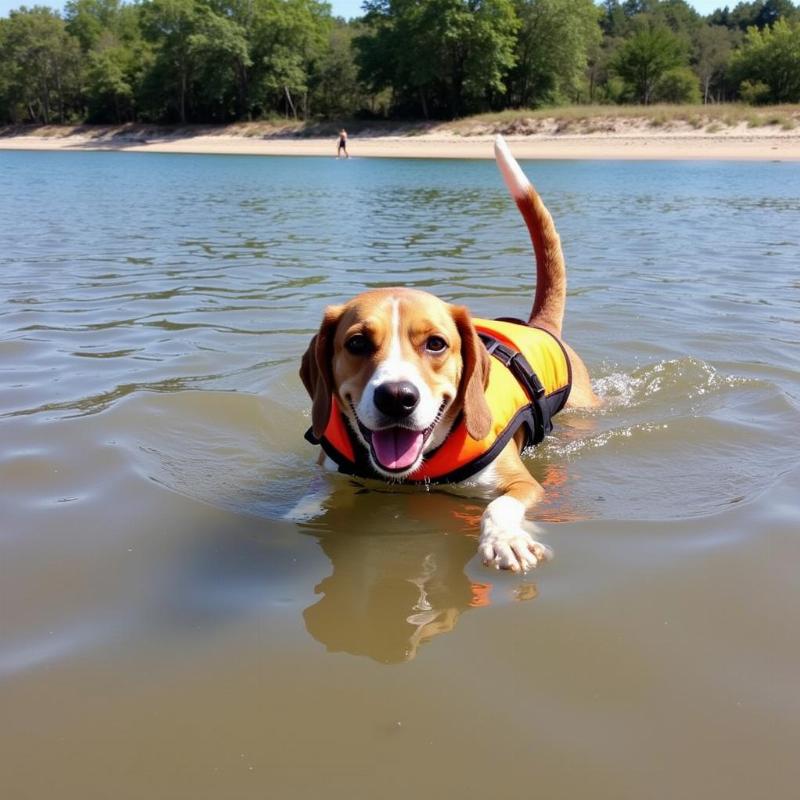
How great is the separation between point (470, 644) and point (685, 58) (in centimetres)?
8039

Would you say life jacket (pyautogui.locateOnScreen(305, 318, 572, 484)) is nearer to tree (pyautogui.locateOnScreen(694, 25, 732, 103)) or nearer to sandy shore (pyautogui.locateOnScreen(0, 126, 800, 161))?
sandy shore (pyautogui.locateOnScreen(0, 126, 800, 161))

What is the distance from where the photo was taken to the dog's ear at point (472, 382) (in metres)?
3.86

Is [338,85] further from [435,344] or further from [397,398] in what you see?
[397,398]

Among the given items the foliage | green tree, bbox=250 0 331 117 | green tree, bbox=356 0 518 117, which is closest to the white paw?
green tree, bbox=356 0 518 117

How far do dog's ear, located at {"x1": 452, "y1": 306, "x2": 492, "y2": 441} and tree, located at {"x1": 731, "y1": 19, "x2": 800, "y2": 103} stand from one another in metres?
67.3

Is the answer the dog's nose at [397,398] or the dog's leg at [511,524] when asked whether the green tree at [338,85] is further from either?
the dog's nose at [397,398]

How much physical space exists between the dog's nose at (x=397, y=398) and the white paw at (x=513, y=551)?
0.61 m

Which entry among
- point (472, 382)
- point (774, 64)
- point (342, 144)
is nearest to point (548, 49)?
point (774, 64)

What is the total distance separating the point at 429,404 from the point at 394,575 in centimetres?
74

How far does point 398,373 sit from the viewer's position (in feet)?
11.1

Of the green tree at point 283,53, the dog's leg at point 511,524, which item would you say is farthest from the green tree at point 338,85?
the dog's leg at point 511,524

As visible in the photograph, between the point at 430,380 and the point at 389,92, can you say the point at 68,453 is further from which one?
the point at 389,92

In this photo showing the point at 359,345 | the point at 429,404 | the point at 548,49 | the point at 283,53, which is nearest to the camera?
the point at 429,404

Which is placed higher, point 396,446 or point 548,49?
point 548,49
